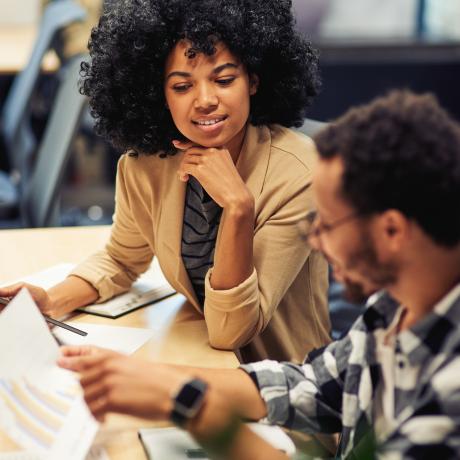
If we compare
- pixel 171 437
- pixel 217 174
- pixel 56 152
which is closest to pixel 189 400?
pixel 171 437

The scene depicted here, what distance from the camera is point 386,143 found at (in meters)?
0.84

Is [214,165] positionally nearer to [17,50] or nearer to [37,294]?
[37,294]

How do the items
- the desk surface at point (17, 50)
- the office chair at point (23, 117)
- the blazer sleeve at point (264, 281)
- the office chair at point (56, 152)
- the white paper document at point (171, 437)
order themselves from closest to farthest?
1. the white paper document at point (171, 437)
2. the blazer sleeve at point (264, 281)
3. the office chair at point (56, 152)
4. the office chair at point (23, 117)
5. the desk surface at point (17, 50)

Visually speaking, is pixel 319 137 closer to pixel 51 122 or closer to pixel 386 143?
pixel 386 143

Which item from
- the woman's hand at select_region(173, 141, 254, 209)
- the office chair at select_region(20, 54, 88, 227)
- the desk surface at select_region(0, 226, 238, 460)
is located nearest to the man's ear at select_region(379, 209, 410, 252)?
the desk surface at select_region(0, 226, 238, 460)

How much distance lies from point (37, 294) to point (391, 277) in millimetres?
832

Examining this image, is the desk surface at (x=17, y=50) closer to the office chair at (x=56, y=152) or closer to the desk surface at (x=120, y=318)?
the office chair at (x=56, y=152)

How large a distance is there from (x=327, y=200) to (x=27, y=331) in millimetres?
519

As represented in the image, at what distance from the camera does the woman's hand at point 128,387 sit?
0.90 meters

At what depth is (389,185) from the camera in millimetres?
828

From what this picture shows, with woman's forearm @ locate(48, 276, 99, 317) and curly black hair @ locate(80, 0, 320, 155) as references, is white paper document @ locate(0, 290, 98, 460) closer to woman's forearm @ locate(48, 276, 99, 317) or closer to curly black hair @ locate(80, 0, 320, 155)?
woman's forearm @ locate(48, 276, 99, 317)

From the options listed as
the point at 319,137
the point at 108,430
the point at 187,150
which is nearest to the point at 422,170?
the point at 319,137

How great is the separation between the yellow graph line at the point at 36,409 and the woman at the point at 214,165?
0.35 metres

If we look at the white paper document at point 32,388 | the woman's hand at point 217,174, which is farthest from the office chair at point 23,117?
the white paper document at point 32,388
